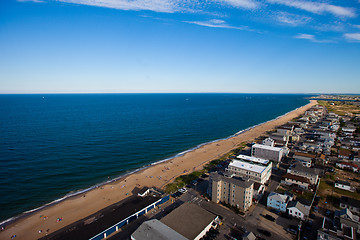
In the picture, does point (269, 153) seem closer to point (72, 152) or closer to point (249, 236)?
point (249, 236)

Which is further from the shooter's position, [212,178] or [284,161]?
[284,161]

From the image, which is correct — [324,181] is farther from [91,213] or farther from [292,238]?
[91,213]

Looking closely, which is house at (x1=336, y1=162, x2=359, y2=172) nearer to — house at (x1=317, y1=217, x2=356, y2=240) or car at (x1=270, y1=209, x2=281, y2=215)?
house at (x1=317, y1=217, x2=356, y2=240)

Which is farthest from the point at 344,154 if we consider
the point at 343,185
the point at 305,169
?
the point at 305,169

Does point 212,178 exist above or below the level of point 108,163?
above

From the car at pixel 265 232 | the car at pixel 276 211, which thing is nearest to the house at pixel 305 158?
the car at pixel 276 211

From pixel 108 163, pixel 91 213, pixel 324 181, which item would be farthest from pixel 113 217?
pixel 324 181
